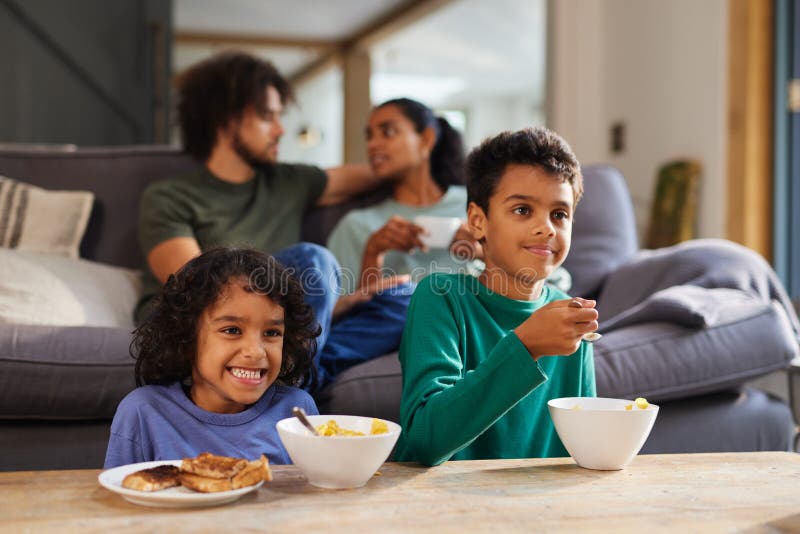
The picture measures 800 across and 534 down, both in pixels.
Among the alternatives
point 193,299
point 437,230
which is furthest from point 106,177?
point 193,299

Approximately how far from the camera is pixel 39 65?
3.66 m

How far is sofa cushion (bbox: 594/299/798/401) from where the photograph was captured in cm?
176

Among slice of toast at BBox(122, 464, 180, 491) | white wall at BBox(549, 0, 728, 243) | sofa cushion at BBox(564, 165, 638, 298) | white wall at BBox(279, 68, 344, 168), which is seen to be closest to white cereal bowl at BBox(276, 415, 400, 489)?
slice of toast at BBox(122, 464, 180, 491)

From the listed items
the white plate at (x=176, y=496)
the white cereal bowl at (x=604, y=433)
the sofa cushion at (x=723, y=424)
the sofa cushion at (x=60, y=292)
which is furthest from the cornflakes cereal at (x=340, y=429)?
the sofa cushion at (x=60, y=292)

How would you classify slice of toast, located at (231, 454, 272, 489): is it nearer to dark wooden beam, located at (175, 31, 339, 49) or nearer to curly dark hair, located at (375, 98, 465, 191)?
curly dark hair, located at (375, 98, 465, 191)

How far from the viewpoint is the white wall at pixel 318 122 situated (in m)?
Result: 12.3

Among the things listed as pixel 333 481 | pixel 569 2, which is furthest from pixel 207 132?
pixel 569 2

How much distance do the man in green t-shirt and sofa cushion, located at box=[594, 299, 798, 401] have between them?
3.00 feet

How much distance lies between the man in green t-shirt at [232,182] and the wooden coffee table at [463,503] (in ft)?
4.17

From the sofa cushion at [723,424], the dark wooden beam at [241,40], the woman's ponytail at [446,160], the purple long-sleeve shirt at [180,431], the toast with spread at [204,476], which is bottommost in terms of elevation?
the sofa cushion at [723,424]

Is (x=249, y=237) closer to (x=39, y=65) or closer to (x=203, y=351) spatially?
(x=203, y=351)

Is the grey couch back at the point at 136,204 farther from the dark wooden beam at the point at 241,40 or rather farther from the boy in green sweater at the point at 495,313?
the dark wooden beam at the point at 241,40

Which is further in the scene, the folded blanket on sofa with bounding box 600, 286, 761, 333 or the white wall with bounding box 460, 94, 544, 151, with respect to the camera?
the white wall with bounding box 460, 94, 544, 151

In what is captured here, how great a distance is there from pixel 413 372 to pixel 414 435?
0.11 meters
